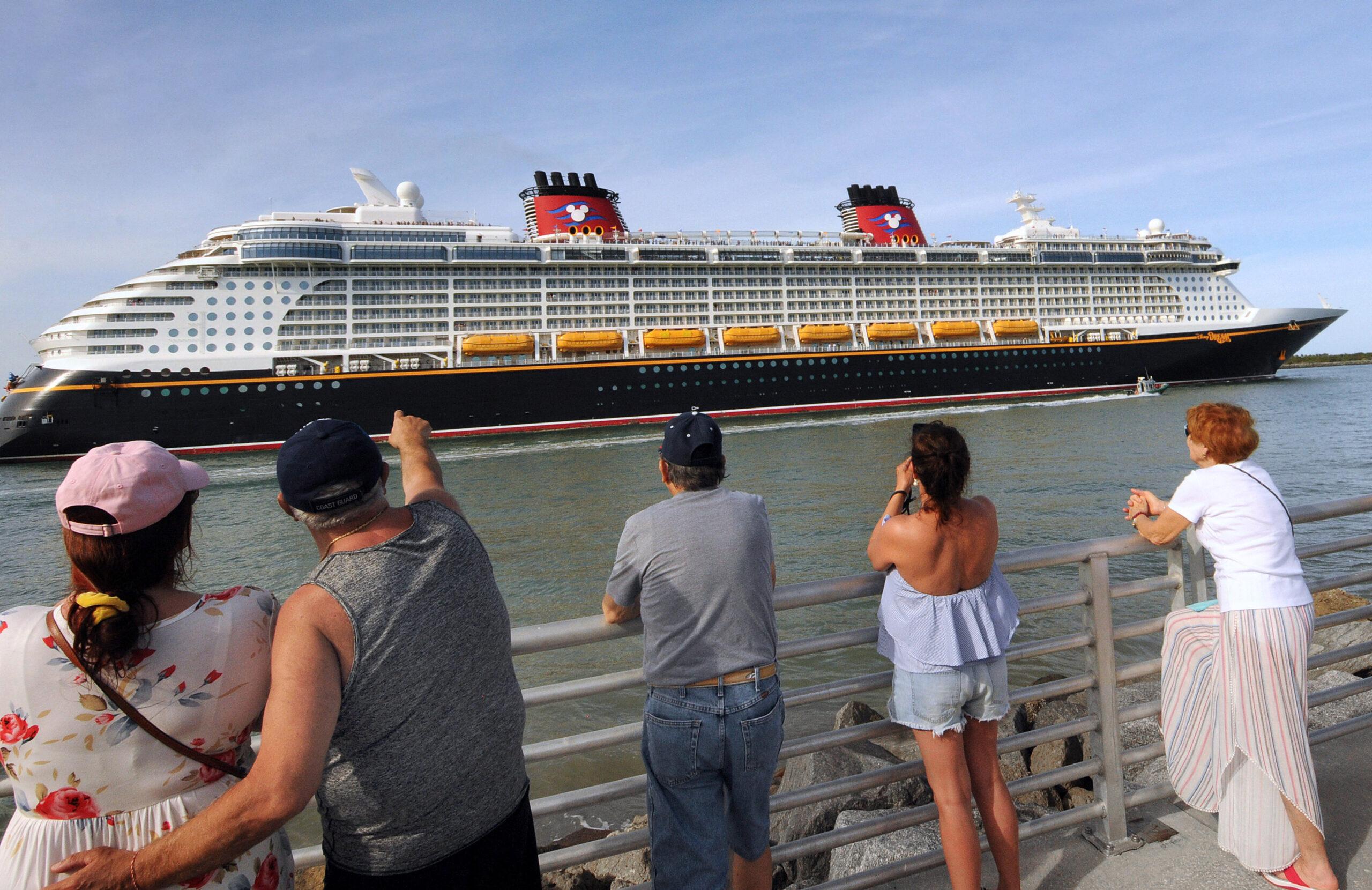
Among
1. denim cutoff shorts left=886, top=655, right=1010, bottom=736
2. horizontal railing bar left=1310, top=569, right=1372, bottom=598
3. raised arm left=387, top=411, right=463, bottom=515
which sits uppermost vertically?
raised arm left=387, top=411, right=463, bottom=515

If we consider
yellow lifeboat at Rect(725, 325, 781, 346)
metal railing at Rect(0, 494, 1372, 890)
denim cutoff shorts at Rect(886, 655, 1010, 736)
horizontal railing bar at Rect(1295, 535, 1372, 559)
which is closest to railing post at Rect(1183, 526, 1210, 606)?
metal railing at Rect(0, 494, 1372, 890)

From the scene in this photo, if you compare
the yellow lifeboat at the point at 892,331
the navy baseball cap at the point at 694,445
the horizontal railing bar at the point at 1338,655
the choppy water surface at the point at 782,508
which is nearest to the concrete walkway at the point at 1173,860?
the horizontal railing bar at the point at 1338,655

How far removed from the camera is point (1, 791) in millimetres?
1460

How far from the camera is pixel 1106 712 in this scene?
95.3 inches

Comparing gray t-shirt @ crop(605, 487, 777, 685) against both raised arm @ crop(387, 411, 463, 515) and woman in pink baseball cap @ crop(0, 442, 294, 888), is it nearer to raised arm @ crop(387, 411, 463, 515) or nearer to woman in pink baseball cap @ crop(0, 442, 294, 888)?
raised arm @ crop(387, 411, 463, 515)

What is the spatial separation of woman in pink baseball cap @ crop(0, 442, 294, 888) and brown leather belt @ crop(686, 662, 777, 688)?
3.03 feet

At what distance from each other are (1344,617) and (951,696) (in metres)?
1.95

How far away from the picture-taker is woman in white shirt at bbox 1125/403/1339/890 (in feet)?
7.16

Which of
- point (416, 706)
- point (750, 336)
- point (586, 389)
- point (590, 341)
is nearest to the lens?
point (416, 706)

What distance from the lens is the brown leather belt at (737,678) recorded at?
1.80 metres

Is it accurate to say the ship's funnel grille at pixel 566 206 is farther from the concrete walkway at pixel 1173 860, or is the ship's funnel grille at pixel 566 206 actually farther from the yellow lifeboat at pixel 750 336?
the concrete walkway at pixel 1173 860

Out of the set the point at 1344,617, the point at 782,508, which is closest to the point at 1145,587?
the point at 1344,617

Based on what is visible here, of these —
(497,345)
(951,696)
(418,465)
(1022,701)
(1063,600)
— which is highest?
(497,345)

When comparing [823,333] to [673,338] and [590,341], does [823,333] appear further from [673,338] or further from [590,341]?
[590,341]
